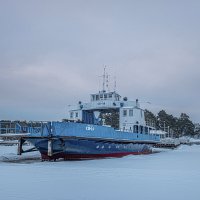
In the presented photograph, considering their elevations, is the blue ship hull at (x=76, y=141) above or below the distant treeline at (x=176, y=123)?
below

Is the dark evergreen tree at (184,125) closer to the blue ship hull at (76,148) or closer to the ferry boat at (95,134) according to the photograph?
the ferry boat at (95,134)

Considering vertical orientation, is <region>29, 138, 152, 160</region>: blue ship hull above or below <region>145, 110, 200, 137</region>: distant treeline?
below

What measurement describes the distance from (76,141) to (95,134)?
7.24 ft

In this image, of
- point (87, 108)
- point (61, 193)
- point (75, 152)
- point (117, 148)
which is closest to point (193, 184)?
point (61, 193)

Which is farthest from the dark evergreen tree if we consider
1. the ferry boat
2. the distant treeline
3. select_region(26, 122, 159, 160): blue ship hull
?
select_region(26, 122, 159, 160): blue ship hull

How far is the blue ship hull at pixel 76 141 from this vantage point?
22094 mm

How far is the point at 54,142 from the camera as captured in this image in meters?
22.2

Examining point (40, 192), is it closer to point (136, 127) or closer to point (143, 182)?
point (143, 182)

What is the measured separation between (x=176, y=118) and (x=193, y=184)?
12209 cm

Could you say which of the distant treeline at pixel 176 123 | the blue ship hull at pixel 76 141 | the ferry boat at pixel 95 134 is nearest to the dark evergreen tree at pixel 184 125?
the distant treeline at pixel 176 123

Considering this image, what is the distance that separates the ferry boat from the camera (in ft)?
72.9

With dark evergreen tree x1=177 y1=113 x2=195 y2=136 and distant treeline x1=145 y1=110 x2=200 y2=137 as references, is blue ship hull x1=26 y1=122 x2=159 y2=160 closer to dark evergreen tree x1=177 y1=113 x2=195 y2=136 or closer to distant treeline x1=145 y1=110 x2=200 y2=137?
distant treeline x1=145 y1=110 x2=200 y2=137

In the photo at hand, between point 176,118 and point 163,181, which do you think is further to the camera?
point 176,118

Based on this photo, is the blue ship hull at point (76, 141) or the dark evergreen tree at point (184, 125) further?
the dark evergreen tree at point (184, 125)
